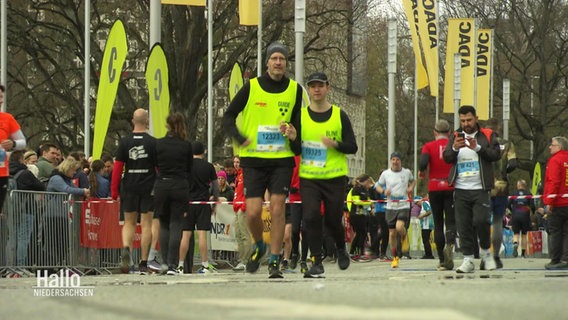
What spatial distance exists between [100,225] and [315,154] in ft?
24.4

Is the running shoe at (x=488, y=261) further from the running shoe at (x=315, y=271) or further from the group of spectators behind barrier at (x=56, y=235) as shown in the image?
the group of spectators behind barrier at (x=56, y=235)

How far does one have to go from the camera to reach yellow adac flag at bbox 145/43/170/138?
22.4 metres

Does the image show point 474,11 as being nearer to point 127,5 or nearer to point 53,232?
point 127,5

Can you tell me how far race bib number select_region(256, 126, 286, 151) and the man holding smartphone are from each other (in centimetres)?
319

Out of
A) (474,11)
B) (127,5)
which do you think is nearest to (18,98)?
(127,5)

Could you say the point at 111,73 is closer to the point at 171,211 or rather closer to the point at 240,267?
the point at 240,267

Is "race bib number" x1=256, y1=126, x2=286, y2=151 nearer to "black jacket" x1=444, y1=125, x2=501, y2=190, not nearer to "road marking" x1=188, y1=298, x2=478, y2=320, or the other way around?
"black jacket" x1=444, y1=125, x2=501, y2=190

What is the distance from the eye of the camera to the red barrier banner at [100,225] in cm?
2022

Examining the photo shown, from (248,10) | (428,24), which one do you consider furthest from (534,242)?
(248,10)

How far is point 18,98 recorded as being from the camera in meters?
44.8

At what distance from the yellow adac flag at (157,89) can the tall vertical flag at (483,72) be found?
21.5 meters

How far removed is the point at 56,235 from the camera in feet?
63.5

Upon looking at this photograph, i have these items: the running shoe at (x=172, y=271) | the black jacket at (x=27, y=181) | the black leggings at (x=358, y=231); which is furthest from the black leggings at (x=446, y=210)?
the black leggings at (x=358, y=231)

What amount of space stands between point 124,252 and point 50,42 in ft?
92.1
